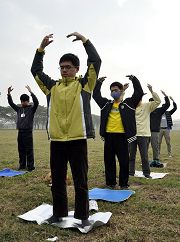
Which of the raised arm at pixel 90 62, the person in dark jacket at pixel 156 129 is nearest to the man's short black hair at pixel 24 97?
the person in dark jacket at pixel 156 129

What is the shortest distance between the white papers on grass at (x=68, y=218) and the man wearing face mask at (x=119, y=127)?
2.38 metres

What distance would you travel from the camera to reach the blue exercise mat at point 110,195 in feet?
20.0

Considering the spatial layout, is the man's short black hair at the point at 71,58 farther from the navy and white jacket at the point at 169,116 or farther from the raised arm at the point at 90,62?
the navy and white jacket at the point at 169,116

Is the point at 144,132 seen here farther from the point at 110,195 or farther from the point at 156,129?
the point at 156,129

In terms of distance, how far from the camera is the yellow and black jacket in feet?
14.9

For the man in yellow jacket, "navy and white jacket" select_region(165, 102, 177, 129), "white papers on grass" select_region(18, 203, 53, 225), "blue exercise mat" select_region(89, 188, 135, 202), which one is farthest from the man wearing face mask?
"navy and white jacket" select_region(165, 102, 177, 129)

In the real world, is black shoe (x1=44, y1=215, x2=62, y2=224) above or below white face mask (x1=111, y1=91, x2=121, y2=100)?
below

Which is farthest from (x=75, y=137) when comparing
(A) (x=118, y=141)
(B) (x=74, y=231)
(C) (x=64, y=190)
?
(A) (x=118, y=141)

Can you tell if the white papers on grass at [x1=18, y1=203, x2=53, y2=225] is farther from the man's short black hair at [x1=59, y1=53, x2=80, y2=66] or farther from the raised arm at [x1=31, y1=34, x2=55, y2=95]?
the man's short black hair at [x1=59, y1=53, x2=80, y2=66]

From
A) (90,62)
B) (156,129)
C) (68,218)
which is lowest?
(68,218)

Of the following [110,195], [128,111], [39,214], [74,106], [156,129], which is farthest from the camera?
[156,129]

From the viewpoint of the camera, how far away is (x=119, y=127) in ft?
24.1

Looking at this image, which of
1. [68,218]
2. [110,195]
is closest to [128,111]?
[110,195]

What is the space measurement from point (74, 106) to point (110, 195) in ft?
8.50
